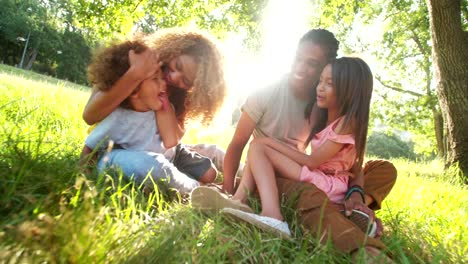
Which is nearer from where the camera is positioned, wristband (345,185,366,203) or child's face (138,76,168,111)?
wristband (345,185,366,203)

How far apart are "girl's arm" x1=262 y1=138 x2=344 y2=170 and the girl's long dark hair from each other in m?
0.17

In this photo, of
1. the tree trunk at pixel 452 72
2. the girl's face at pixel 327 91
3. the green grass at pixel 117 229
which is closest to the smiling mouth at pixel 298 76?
the girl's face at pixel 327 91

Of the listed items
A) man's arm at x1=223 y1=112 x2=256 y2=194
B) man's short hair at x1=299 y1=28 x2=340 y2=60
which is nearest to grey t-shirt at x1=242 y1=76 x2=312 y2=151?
man's arm at x1=223 y1=112 x2=256 y2=194

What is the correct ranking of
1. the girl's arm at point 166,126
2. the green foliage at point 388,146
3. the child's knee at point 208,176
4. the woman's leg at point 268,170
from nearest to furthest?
the woman's leg at point 268,170, the girl's arm at point 166,126, the child's knee at point 208,176, the green foliage at point 388,146

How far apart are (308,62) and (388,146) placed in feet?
87.3

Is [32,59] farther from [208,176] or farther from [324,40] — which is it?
[324,40]

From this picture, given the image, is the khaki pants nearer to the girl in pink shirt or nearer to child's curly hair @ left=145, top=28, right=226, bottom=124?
the girl in pink shirt

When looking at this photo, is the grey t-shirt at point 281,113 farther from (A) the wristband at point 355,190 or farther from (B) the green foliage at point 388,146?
(B) the green foliage at point 388,146

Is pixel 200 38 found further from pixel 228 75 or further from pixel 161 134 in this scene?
pixel 161 134

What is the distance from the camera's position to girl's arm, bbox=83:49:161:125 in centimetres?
271

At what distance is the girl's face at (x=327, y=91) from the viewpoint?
270 cm

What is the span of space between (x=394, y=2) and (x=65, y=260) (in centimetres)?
1302

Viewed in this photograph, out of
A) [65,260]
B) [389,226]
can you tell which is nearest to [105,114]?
[65,260]

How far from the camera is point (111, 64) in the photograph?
2.82 metres
